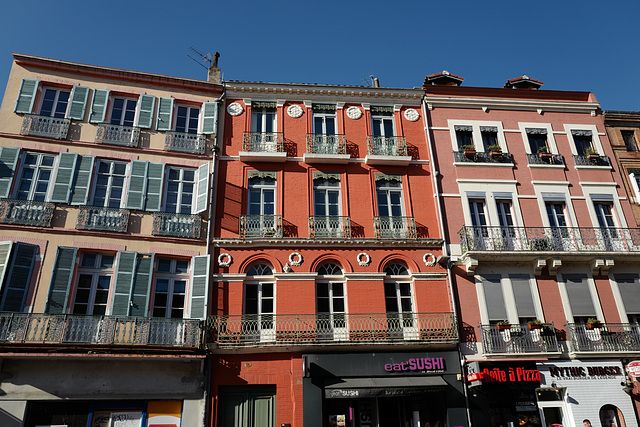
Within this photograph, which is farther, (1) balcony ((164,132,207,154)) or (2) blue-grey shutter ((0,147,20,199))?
(1) balcony ((164,132,207,154))

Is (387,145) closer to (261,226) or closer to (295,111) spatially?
(295,111)

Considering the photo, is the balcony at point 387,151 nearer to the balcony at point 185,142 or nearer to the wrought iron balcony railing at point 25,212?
the balcony at point 185,142

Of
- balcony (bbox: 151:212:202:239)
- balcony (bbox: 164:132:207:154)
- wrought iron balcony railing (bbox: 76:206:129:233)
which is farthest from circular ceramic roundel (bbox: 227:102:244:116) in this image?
wrought iron balcony railing (bbox: 76:206:129:233)

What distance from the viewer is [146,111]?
54.4 feet

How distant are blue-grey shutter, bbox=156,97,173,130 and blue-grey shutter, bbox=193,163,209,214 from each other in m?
2.20

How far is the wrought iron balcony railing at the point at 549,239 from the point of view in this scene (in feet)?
52.7

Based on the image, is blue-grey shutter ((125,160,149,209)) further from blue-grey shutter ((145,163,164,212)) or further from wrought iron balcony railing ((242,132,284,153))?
wrought iron balcony railing ((242,132,284,153))

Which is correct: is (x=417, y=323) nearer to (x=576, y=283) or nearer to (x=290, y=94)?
(x=576, y=283)

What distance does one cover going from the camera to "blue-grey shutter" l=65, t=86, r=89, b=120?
1594 cm

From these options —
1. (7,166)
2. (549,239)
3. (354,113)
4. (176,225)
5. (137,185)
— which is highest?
(354,113)

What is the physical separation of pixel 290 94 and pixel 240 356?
1013cm

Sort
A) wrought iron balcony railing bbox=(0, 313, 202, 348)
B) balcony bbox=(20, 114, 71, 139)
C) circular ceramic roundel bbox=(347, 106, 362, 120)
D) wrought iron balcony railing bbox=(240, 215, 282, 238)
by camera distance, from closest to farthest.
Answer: wrought iron balcony railing bbox=(0, 313, 202, 348) < balcony bbox=(20, 114, 71, 139) < wrought iron balcony railing bbox=(240, 215, 282, 238) < circular ceramic roundel bbox=(347, 106, 362, 120)

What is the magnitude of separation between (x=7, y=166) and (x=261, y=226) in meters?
8.28

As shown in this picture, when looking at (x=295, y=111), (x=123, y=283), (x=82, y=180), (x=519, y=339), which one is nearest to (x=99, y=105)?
(x=82, y=180)
